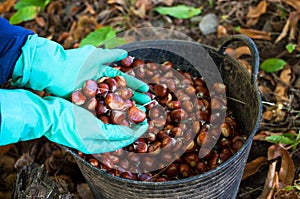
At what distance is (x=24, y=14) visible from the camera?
3.14 m

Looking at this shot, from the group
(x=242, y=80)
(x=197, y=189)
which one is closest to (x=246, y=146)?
(x=197, y=189)

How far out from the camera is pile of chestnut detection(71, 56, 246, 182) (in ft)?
6.02

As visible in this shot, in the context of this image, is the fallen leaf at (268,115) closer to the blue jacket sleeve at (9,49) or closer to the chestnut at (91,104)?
the chestnut at (91,104)

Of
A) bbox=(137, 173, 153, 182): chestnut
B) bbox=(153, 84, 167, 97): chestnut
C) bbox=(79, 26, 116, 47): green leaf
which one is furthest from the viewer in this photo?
bbox=(79, 26, 116, 47): green leaf

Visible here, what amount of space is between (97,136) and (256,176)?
1012 mm

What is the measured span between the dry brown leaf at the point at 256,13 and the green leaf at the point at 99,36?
940mm

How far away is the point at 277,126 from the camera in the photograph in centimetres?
244

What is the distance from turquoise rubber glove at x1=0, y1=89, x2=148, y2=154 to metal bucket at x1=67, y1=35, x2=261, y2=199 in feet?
0.26

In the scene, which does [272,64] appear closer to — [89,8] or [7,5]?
[89,8]

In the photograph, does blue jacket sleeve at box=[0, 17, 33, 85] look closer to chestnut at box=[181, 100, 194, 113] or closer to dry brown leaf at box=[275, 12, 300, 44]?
chestnut at box=[181, 100, 194, 113]

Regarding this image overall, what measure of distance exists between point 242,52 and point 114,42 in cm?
85

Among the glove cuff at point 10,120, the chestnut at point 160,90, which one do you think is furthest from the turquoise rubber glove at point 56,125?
the chestnut at point 160,90

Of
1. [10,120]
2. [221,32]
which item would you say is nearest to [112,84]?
[10,120]

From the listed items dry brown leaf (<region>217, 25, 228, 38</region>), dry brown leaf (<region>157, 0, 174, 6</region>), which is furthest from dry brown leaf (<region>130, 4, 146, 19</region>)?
dry brown leaf (<region>217, 25, 228, 38</region>)
